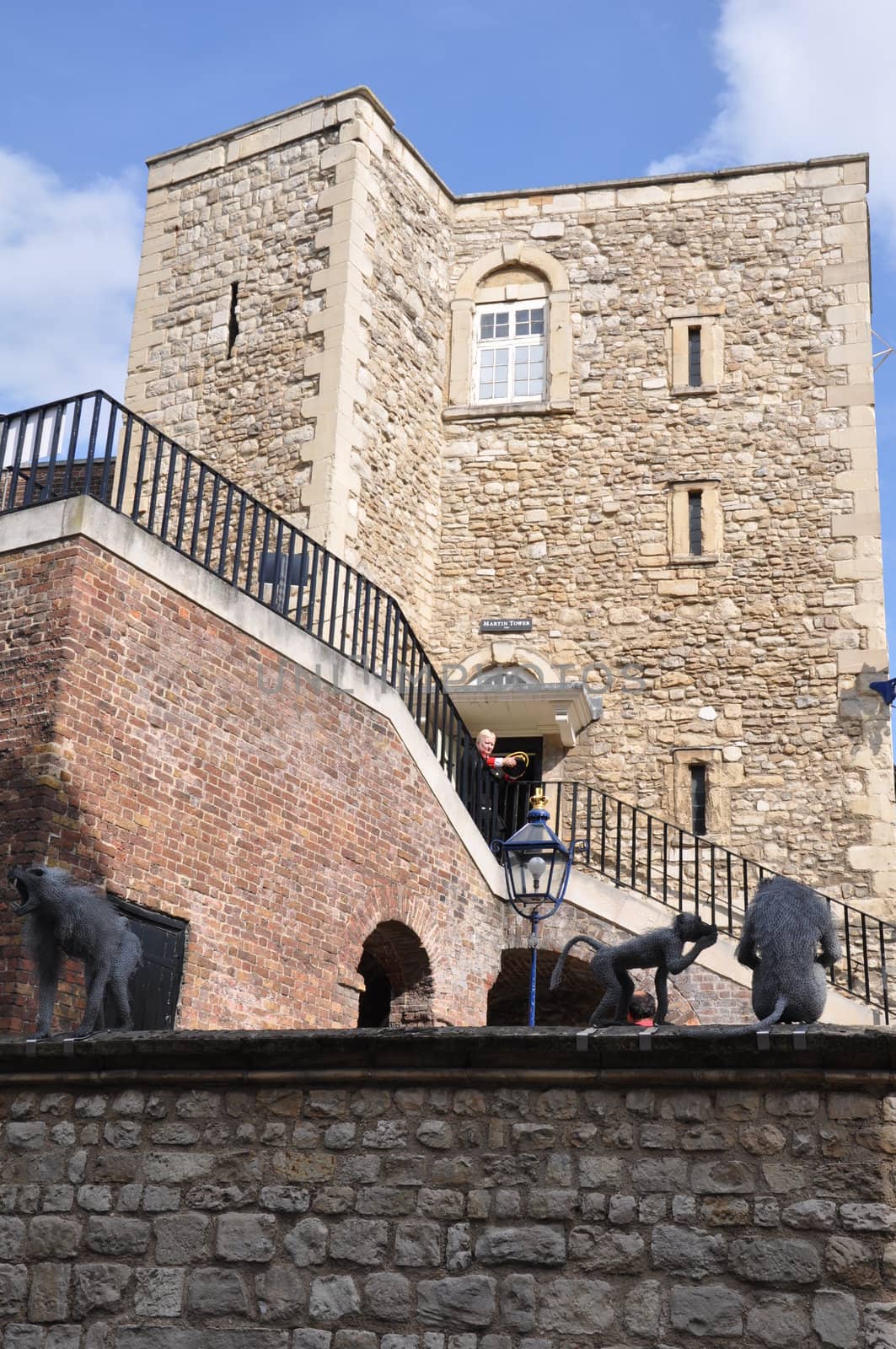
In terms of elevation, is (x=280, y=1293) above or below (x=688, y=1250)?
below

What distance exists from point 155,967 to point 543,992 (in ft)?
19.6

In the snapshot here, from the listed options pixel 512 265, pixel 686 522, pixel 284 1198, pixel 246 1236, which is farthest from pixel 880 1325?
pixel 512 265

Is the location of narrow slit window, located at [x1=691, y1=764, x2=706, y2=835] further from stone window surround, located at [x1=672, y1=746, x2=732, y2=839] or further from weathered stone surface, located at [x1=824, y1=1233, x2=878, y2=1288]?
weathered stone surface, located at [x1=824, y1=1233, x2=878, y2=1288]

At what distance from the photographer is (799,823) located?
55.5ft

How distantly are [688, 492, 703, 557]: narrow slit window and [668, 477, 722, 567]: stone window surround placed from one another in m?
0.03

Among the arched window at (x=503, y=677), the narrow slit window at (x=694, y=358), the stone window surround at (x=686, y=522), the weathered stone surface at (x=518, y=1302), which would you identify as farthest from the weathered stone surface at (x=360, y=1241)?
the narrow slit window at (x=694, y=358)

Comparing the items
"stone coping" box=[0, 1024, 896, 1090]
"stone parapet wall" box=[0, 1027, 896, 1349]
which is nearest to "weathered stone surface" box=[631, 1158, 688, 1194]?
"stone parapet wall" box=[0, 1027, 896, 1349]

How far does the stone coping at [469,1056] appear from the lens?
5914mm

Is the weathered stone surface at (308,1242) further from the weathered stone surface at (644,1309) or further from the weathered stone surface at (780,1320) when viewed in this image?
the weathered stone surface at (780,1320)

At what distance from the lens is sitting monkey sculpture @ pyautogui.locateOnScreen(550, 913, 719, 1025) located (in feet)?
24.8

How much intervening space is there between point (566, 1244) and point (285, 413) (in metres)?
12.9

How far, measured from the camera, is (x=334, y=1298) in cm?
617

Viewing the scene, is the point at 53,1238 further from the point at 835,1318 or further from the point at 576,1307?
the point at 835,1318

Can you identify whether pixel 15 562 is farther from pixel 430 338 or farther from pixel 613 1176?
pixel 430 338
